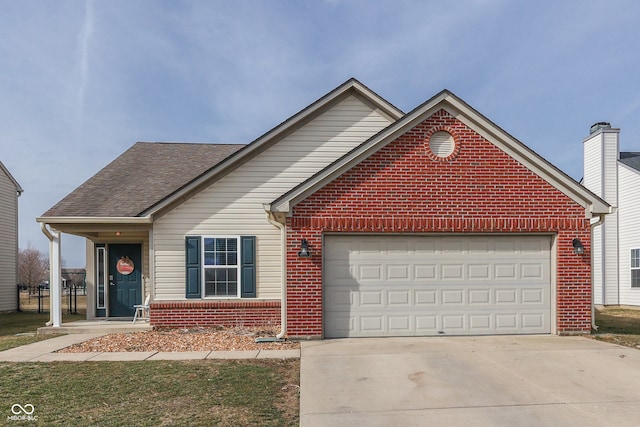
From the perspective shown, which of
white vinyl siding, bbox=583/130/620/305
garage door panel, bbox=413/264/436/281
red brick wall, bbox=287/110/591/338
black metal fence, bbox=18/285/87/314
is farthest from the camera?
white vinyl siding, bbox=583/130/620/305

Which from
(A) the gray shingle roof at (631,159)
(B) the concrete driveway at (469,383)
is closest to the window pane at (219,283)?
(B) the concrete driveway at (469,383)

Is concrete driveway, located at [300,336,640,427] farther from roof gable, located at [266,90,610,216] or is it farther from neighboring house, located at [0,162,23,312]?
neighboring house, located at [0,162,23,312]

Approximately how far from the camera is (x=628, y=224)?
758 inches

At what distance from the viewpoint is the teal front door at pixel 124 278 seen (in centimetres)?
1328

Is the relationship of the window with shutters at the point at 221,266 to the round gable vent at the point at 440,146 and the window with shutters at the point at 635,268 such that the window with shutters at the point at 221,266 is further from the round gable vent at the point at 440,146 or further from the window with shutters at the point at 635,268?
the window with shutters at the point at 635,268

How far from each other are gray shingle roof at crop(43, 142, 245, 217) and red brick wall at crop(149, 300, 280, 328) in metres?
2.82

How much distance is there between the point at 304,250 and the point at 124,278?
688 centimetres

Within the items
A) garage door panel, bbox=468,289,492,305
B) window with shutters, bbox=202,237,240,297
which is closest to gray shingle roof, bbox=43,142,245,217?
window with shutters, bbox=202,237,240,297

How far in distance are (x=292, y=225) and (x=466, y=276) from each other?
4.05 meters

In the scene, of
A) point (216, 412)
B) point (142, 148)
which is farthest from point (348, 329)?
point (142, 148)

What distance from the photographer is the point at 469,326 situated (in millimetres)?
9875

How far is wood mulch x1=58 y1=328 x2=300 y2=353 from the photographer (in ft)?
29.8

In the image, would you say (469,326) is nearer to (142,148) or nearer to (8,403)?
(8,403)

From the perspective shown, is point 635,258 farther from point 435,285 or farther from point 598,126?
point 435,285
